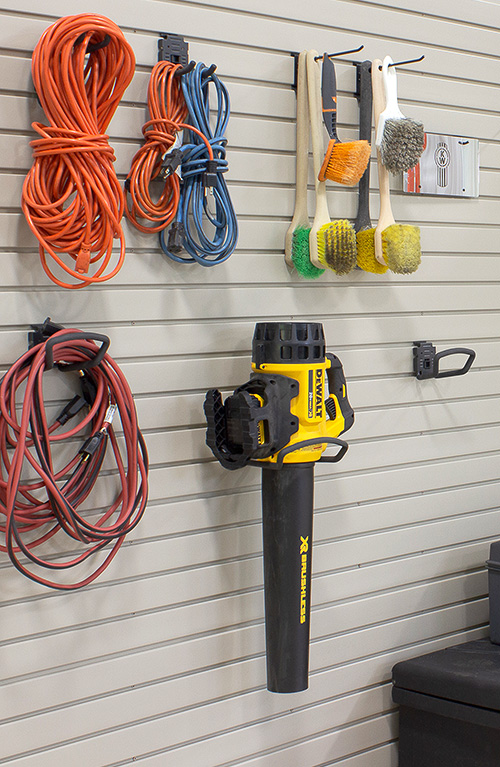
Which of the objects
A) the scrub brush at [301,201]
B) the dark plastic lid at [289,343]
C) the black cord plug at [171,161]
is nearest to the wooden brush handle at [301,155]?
the scrub brush at [301,201]

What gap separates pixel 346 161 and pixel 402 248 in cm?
26

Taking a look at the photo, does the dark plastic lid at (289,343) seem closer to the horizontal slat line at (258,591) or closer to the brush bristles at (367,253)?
the brush bristles at (367,253)

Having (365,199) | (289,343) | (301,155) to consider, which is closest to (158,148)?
(301,155)

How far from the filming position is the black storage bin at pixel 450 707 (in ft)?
6.62

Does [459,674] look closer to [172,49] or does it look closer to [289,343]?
[289,343]

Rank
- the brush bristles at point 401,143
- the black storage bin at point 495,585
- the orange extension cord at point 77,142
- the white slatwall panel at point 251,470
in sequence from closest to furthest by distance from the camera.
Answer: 1. the orange extension cord at point 77,142
2. the white slatwall panel at point 251,470
3. the brush bristles at point 401,143
4. the black storage bin at point 495,585

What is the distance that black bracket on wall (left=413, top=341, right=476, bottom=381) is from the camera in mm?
2350

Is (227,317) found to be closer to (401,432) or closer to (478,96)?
(401,432)

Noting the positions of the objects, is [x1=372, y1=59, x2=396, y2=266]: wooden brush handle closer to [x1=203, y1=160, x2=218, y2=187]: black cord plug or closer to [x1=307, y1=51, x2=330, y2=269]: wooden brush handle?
[x1=307, y1=51, x2=330, y2=269]: wooden brush handle

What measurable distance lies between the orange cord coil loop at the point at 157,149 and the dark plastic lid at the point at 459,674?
140cm

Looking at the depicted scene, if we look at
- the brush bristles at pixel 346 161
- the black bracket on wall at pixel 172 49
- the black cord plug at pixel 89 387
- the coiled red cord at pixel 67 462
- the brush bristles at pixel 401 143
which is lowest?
the coiled red cord at pixel 67 462

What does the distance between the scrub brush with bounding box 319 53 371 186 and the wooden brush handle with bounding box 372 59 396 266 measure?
145 mm

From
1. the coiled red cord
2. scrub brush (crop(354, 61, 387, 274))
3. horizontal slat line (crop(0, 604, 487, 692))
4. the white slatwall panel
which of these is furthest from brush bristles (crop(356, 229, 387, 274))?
horizontal slat line (crop(0, 604, 487, 692))

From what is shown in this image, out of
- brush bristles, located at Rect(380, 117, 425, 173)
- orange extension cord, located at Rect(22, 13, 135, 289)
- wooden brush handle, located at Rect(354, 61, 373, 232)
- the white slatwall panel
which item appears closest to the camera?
orange extension cord, located at Rect(22, 13, 135, 289)
